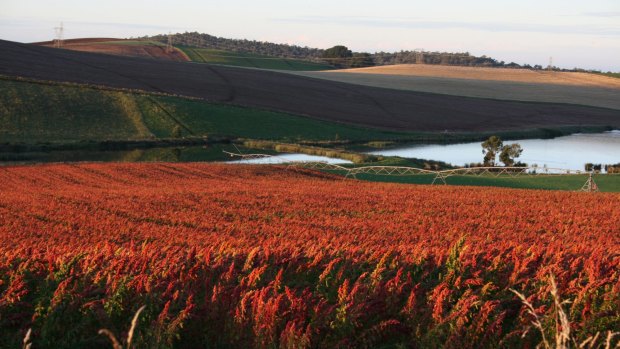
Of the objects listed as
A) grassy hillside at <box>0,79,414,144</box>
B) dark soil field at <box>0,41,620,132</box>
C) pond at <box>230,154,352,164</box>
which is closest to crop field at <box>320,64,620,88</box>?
dark soil field at <box>0,41,620,132</box>

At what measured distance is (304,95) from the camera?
93375mm

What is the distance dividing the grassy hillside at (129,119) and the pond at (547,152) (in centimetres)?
688

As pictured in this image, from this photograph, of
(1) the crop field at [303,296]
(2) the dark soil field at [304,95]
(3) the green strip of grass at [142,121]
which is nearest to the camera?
(1) the crop field at [303,296]

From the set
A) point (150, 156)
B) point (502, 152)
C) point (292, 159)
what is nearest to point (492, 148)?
point (502, 152)

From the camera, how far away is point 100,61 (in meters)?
97.2

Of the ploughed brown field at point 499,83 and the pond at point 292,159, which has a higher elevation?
the ploughed brown field at point 499,83

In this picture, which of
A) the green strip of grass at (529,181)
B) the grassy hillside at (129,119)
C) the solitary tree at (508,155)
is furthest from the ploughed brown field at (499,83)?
the green strip of grass at (529,181)

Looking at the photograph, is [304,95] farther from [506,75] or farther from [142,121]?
[506,75]

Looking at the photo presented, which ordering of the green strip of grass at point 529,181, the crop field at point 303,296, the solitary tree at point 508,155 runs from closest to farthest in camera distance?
the crop field at point 303,296, the green strip of grass at point 529,181, the solitary tree at point 508,155

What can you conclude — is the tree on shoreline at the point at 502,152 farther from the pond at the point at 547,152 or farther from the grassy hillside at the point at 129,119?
the grassy hillside at the point at 129,119

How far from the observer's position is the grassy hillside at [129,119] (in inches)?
2399

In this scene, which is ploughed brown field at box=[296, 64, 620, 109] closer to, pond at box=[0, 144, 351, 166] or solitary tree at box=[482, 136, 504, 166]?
solitary tree at box=[482, 136, 504, 166]

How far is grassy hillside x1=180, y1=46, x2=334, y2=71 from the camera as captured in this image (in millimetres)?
151250

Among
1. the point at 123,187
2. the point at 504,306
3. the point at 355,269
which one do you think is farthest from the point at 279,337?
the point at 123,187
